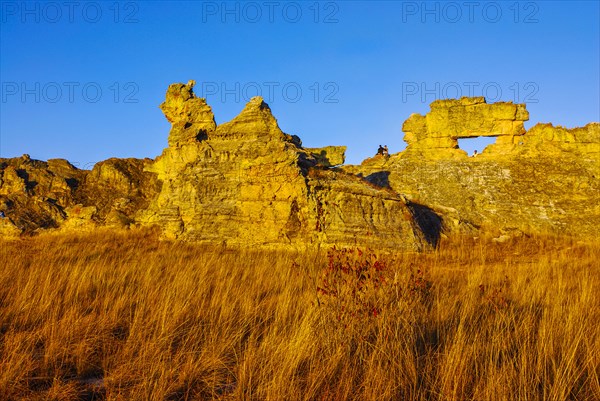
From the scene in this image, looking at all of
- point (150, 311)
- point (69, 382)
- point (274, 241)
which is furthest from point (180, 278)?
point (274, 241)

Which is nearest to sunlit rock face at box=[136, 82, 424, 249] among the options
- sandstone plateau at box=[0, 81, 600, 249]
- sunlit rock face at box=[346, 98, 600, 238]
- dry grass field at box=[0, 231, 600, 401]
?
sandstone plateau at box=[0, 81, 600, 249]

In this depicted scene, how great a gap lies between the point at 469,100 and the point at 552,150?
517 cm

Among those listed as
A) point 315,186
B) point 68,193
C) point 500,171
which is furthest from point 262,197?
point 500,171

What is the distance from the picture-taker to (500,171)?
22328mm

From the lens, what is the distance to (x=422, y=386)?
Result: 3008 millimetres

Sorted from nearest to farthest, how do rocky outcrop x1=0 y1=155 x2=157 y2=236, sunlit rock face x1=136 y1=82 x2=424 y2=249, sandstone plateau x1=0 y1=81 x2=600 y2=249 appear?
sunlit rock face x1=136 y1=82 x2=424 y2=249 < sandstone plateau x1=0 y1=81 x2=600 y2=249 < rocky outcrop x1=0 y1=155 x2=157 y2=236

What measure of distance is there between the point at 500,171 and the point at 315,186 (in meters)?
13.4

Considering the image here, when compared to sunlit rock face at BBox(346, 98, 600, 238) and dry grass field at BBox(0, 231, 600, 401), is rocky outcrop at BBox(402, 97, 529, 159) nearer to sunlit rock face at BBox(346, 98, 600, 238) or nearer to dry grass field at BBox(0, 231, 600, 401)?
sunlit rock face at BBox(346, 98, 600, 238)

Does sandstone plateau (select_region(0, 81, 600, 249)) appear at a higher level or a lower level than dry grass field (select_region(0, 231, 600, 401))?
higher

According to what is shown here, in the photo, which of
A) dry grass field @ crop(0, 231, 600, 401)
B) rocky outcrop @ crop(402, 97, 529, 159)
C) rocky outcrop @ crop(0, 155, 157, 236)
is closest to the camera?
dry grass field @ crop(0, 231, 600, 401)

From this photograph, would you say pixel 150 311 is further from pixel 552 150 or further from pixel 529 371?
pixel 552 150

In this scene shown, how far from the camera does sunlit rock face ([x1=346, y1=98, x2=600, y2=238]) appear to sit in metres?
19.4

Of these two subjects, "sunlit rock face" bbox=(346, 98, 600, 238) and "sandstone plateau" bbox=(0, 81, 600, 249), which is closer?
"sandstone plateau" bbox=(0, 81, 600, 249)

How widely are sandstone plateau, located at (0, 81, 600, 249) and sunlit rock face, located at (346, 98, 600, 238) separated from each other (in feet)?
0.19
